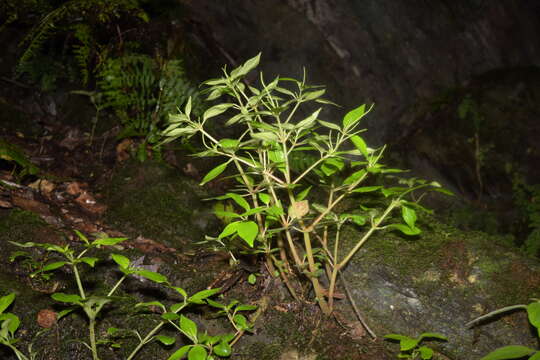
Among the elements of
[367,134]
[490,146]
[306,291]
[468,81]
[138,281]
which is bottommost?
[490,146]

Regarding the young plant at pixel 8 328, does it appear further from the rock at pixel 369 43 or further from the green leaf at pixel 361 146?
the rock at pixel 369 43

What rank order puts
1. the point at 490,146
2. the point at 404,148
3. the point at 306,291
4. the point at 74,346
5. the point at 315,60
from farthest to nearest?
the point at 490,146
the point at 404,148
the point at 315,60
the point at 306,291
the point at 74,346

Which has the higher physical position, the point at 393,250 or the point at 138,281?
the point at 138,281

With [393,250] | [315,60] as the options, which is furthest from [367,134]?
[393,250]

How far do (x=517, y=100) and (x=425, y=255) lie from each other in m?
4.46

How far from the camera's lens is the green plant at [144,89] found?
353cm

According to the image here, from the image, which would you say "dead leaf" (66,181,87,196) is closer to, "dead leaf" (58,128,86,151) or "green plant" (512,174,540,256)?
"dead leaf" (58,128,86,151)

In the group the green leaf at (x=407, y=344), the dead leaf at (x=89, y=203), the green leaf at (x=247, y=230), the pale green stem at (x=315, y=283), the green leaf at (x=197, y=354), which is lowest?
the green leaf at (x=407, y=344)

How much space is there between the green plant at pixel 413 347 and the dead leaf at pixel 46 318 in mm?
1662

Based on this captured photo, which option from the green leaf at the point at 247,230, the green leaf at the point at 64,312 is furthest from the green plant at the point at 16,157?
the green leaf at the point at 247,230

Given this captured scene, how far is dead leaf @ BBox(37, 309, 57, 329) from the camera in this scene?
6.21 feet

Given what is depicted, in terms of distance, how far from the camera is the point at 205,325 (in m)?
2.07

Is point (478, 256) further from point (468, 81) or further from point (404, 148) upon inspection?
point (468, 81)

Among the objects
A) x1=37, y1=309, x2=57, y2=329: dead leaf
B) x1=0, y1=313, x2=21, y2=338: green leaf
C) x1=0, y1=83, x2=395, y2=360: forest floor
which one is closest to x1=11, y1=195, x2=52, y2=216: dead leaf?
x1=0, y1=83, x2=395, y2=360: forest floor
